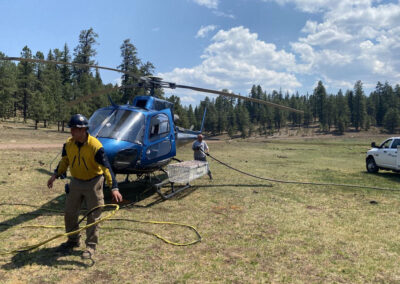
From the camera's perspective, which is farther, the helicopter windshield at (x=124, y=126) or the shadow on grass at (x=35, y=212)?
the helicopter windshield at (x=124, y=126)

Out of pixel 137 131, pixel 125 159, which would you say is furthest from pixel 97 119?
pixel 125 159

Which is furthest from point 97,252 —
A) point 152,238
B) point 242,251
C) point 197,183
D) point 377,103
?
point 377,103

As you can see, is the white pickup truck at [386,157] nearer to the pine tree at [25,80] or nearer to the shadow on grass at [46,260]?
the shadow on grass at [46,260]

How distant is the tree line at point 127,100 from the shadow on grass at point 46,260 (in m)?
40.6

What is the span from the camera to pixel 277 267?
445cm

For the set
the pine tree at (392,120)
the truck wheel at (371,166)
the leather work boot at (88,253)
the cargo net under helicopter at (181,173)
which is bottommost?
the leather work boot at (88,253)

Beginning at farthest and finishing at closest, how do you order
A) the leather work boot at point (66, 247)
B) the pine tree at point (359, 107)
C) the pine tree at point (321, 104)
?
1. the pine tree at point (321, 104)
2. the pine tree at point (359, 107)
3. the leather work boot at point (66, 247)

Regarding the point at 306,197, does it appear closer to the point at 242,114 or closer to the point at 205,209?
the point at 205,209

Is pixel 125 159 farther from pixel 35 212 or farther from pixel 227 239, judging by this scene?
pixel 227 239

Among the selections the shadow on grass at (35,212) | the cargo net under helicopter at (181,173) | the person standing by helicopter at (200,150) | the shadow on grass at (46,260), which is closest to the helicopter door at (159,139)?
the cargo net under helicopter at (181,173)

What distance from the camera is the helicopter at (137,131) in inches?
280

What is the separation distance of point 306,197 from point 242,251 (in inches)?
191

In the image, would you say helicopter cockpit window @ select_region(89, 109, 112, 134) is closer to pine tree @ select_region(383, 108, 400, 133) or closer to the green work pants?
the green work pants

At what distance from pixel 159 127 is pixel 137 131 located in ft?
3.58
